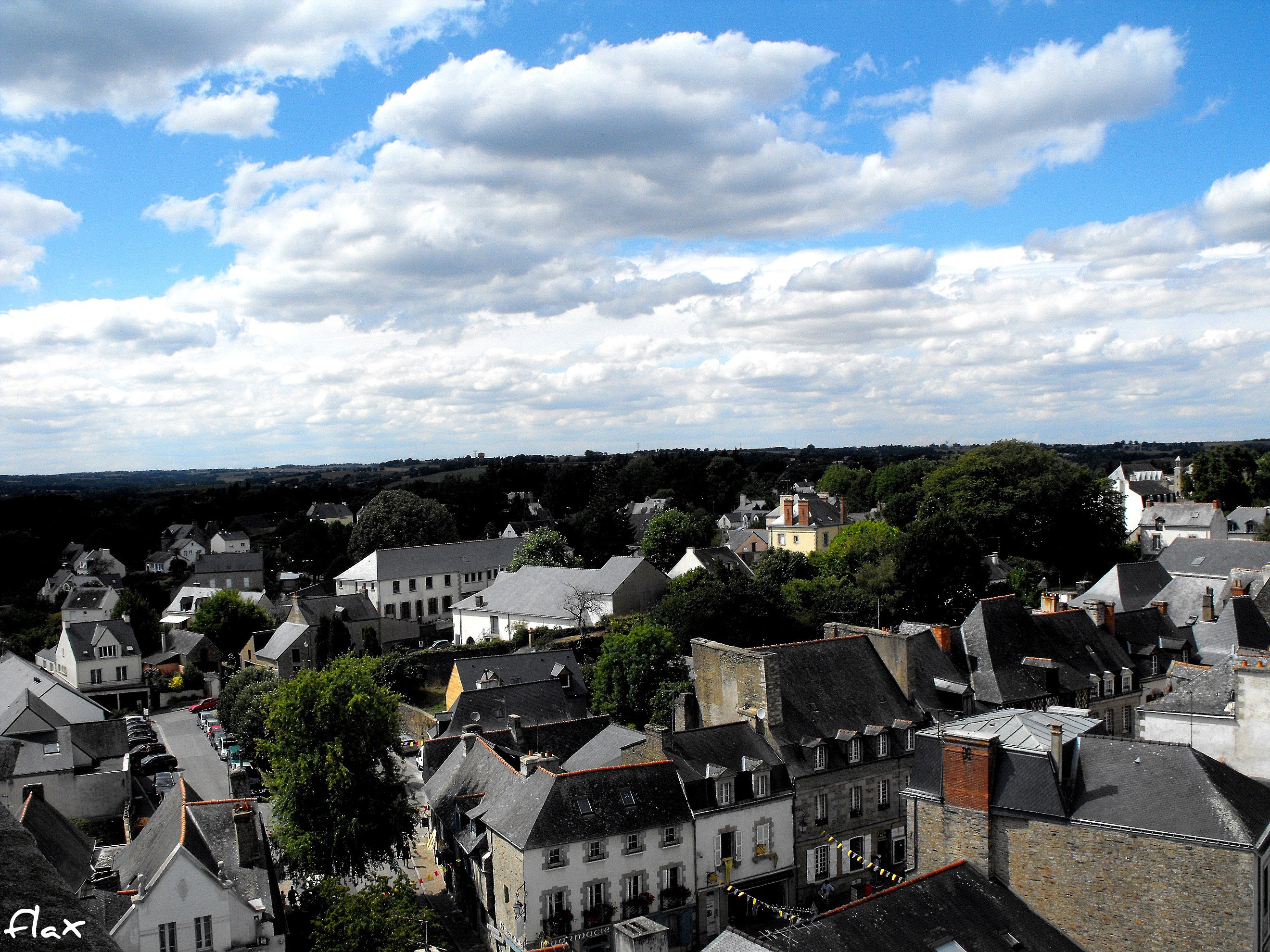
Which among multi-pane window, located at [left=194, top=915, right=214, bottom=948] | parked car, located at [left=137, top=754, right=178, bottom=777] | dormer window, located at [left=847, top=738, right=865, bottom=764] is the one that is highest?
dormer window, located at [left=847, top=738, right=865, bottom=764]

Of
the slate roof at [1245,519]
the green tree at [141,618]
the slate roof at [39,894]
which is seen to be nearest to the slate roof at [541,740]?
the slate roof at [39,894]

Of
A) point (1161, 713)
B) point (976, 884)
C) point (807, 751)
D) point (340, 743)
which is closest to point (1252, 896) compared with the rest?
point (976, 884)

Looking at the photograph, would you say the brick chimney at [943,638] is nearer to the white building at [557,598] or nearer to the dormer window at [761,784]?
the dormer window at [761,784]

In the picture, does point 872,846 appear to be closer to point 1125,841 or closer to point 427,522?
point 1125,841

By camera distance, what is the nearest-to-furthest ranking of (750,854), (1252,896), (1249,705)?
(1252,896) < (1249,705) < (750,854)

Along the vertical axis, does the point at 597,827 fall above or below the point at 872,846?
above

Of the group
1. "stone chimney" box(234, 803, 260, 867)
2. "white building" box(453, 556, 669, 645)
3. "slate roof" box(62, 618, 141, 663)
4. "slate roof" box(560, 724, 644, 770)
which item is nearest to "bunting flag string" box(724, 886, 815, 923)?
"slate roof" box(560, 724, 644, 770)

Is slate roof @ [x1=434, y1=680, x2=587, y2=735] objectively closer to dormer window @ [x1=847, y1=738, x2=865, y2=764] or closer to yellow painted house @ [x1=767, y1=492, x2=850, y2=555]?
dormer window @ [x1=847, y1=738, x2=865, y2=764]
